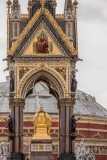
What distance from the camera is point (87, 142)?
327 ft

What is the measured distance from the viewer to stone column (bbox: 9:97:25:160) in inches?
2146

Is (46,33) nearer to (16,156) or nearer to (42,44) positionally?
(42,44)

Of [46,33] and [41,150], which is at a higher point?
[46,33]

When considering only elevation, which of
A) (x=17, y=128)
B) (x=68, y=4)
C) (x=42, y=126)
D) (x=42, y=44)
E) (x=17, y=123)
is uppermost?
(x=68, y=4)

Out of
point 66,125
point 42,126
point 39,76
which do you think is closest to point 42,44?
point 39,76

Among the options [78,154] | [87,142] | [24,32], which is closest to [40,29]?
[24,32]

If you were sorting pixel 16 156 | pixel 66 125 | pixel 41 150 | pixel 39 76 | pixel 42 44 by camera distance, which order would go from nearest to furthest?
pixel 16 156 < pixel 41 150 < pixel 66 125 < pixel 42 44 < pixel 39 76

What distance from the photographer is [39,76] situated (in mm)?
56062

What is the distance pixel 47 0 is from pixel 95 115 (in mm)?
48345

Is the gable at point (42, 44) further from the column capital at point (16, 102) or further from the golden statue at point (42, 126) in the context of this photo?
the golden statue at point (42, 126)

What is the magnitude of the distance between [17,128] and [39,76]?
397 centimetres

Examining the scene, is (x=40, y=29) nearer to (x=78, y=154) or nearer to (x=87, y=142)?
(x=78, y=154)

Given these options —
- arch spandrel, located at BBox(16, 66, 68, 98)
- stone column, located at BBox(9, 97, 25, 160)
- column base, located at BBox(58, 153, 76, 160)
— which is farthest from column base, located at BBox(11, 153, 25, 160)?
arch spandrel, located at BBox(16, 66, 68, 98)

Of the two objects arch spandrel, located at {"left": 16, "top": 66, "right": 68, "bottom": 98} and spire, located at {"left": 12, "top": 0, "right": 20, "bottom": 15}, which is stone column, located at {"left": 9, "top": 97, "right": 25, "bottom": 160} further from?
spire, located at {"left": 12, "top": 0, "right": 20, "bottom": 15}
